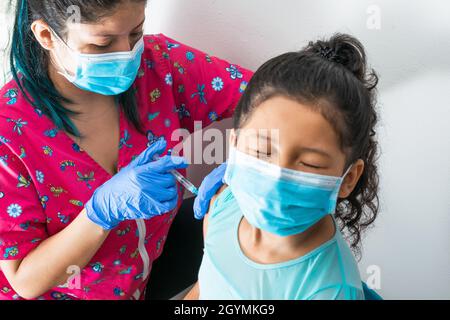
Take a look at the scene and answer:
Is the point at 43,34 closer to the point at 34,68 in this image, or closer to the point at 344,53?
the point at 34,68

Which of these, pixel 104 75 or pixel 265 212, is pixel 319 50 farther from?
pixel 104 75

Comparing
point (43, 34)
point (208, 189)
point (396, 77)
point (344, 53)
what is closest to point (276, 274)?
point (208, 189)

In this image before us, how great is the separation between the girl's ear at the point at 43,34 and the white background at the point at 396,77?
19.5 inches

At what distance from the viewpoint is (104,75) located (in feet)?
4.09

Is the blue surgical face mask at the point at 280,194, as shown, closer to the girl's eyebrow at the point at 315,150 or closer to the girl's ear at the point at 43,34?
the girl's eyebrow at the point at 315,150

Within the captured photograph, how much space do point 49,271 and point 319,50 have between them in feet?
2.89

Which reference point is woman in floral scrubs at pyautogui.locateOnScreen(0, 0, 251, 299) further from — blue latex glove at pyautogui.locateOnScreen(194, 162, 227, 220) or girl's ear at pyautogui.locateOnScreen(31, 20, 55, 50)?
blue latex glove at pyautogui.locateOnScreen(194, 162, 227, 220)

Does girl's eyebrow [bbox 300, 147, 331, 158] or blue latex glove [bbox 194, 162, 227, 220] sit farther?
blue latex glove [bbox 194, 162, 227, 220]

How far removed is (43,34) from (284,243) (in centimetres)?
79

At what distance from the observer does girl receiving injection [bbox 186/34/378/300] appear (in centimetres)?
97

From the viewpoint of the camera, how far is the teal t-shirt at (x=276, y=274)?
1.03 m

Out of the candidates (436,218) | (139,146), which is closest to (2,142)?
(139,146)

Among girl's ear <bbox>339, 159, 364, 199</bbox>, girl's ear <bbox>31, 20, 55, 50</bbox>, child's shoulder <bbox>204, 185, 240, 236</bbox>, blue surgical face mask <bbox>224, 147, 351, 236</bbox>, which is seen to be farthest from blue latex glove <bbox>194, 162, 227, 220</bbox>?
girl's ear <bbox>31, 20, 55, 50</bbox>

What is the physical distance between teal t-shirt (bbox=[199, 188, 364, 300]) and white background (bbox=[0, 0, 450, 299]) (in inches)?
17.9
